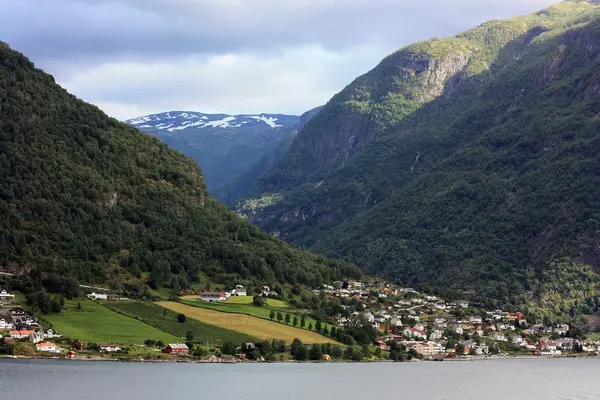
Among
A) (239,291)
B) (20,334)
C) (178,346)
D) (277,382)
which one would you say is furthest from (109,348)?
(239,291)

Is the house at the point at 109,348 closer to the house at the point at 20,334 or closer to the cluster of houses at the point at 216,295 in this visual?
the house at the point at 20,334

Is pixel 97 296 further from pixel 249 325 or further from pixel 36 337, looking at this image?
pixel 36 337

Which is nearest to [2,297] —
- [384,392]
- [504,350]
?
[384,392]

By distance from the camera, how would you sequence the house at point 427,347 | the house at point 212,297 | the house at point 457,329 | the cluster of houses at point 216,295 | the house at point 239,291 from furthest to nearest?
the house at point 457,329 < the house at point 239,291 < the house at point 427,347 < the cluster of houses at point 216,295 < the house at point 212,297

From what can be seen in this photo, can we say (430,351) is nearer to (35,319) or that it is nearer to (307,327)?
(307,327)

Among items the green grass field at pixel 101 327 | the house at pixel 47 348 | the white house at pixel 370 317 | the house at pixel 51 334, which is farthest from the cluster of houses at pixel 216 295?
the house at pixel 47 348
